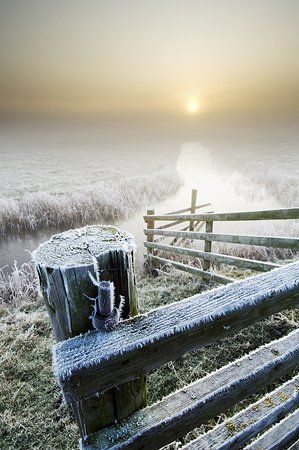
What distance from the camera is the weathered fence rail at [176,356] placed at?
82 cm

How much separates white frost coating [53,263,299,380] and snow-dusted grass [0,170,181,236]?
1045 centimetres

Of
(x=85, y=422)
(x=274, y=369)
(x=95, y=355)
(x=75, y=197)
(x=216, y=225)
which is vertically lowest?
(x=216, y=225)

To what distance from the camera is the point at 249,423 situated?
1501mm

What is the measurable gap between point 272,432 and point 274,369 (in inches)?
22.9

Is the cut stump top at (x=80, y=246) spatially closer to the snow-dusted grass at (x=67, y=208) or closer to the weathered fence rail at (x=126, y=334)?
the weathered fence rail at (x=126, y=334)

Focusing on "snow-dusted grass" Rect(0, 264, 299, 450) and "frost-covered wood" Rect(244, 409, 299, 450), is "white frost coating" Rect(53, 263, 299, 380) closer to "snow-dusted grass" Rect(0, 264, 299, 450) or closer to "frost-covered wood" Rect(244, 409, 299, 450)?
"frost-covered wood" Rect(244, 409, 299, 450)

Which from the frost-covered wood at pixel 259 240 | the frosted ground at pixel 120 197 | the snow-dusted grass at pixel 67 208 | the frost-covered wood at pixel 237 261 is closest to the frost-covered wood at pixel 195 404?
the frost-covered wood at pixel 237 261

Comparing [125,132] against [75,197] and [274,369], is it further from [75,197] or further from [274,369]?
[274,369]

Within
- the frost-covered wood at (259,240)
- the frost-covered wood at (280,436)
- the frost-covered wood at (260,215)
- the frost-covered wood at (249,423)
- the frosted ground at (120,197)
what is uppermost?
the frost-covered wood at (260,215)

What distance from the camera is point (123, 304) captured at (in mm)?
931

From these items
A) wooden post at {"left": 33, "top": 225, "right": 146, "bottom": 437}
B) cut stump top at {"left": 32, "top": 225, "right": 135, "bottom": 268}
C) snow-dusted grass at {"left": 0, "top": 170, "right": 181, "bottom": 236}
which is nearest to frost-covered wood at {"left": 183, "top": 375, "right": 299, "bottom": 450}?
wooden post at {"left": 33, "top": 225, "right": 146, "bottom": 437}

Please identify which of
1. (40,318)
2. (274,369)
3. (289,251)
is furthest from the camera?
(289,251)

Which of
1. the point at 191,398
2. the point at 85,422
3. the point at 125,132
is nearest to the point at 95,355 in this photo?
the point at 85,422

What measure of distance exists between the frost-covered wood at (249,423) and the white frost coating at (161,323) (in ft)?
3.00
